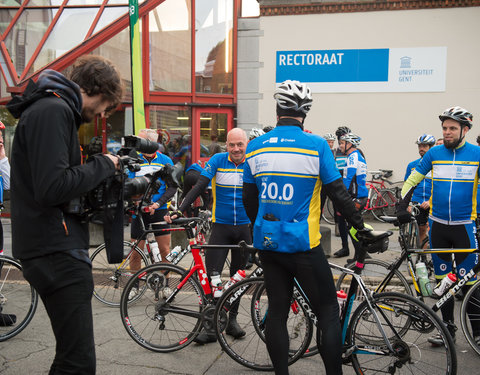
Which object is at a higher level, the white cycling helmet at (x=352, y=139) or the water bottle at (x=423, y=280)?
the white cycling helmet at (x=352, y=139)

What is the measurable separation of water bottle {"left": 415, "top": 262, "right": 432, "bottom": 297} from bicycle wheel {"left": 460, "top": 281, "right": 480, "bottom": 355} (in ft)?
1.17

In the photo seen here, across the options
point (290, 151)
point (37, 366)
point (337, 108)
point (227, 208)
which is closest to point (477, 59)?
point (337, 108)

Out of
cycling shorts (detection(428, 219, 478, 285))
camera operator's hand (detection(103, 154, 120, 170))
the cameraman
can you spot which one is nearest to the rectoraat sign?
cycling shorts (detection(428, 219, 478, 285))

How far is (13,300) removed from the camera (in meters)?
4.62

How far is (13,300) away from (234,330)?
221 cm

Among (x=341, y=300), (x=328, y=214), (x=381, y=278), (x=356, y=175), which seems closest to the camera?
(x=341, y=300)

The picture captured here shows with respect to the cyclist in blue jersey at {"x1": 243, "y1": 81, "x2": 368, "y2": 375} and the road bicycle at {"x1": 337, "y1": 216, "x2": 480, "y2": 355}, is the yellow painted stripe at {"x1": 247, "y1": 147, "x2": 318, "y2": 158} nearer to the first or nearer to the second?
the cyclist in blue jersey at {"x1": 243, "y1": 81, "x2": 368, "y2": 375}

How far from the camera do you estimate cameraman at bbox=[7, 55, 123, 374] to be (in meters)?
2.04

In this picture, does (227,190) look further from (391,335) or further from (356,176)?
(356,176)

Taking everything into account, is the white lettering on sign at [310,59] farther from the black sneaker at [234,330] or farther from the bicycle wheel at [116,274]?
the black sneaker at [234,330]

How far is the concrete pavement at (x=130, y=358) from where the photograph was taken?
376 centimetres

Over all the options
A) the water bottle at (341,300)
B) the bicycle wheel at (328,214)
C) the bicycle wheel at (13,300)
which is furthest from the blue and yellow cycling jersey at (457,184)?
the bicycle wheel at (328,214)

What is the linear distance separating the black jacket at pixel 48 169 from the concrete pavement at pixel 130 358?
196cm

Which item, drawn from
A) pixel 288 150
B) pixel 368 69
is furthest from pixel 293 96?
pixel 368 69
